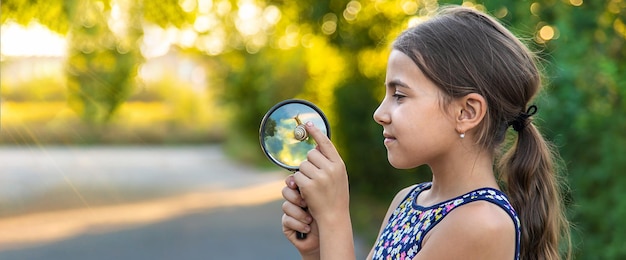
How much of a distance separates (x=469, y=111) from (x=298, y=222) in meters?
0.47

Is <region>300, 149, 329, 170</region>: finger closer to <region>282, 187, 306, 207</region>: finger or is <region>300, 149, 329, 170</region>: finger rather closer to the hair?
<region>282, 187, 306, 207</region>: finger

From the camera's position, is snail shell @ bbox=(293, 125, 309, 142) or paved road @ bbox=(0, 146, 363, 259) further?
paved road @ bbox=(0, 146, 363, 259)

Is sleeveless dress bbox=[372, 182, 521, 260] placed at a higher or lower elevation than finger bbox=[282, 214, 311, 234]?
lower

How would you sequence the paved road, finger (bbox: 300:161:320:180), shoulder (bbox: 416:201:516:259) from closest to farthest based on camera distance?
shoulder (bbox: 416:201:516:259)
finger (bbox: 300:161:320:180)
the paved road

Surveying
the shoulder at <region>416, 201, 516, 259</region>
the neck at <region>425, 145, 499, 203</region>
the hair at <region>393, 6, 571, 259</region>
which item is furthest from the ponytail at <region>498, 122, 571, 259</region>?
the shoulder at <region>416, 201, 516, 259</region>

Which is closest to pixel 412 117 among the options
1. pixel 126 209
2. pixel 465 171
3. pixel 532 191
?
pixel 465 171

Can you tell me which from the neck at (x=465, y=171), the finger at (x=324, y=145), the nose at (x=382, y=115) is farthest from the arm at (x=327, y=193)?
the neck at (x=465, y=171)

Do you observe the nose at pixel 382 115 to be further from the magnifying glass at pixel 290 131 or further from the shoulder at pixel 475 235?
the shoulder at pixel 475 235

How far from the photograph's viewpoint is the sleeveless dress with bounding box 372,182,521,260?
1.75m

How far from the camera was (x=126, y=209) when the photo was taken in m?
12.2

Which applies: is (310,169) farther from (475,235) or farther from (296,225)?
(475,235)

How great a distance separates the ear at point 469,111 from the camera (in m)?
1.75

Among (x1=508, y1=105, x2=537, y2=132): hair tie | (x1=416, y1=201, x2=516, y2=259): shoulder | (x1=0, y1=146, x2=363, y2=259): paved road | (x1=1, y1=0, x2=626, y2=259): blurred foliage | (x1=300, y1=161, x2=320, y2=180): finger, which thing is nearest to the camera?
(x1=416, y1=201, x2=516, y2=259): shoulder

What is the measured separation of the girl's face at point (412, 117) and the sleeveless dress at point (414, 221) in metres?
0.13
